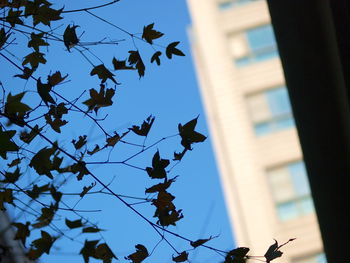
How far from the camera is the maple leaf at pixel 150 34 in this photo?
149cm

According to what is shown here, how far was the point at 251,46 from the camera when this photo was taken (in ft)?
56.0

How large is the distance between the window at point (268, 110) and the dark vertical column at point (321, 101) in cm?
1473

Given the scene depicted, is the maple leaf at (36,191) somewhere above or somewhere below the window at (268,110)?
above

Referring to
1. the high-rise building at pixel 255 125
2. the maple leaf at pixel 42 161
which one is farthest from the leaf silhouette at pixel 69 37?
the high-rise building at pixel 255 125

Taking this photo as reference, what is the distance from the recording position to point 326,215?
1.76 metres

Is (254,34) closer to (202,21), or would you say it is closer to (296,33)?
(202,21)

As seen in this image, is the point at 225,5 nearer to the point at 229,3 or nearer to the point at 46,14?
the point at 229,3

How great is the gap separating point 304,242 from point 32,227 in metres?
14.5

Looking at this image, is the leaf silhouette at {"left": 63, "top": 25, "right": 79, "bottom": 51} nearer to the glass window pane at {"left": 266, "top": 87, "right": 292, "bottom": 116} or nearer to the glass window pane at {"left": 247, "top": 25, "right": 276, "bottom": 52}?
the glass window pane at {"left": 266, "top": 87, "right": 292, "bottom": 116}

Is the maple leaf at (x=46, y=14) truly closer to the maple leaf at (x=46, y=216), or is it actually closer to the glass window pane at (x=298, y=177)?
the maple leaf at (x=46, y=216)

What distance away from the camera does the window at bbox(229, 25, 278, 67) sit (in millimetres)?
16875

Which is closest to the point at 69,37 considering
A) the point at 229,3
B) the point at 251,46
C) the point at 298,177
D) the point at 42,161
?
the point at 42,161

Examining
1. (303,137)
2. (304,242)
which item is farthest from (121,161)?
(304,242)

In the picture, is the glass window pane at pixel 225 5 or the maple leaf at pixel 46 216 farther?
the glass window pane at pixel 225 5
